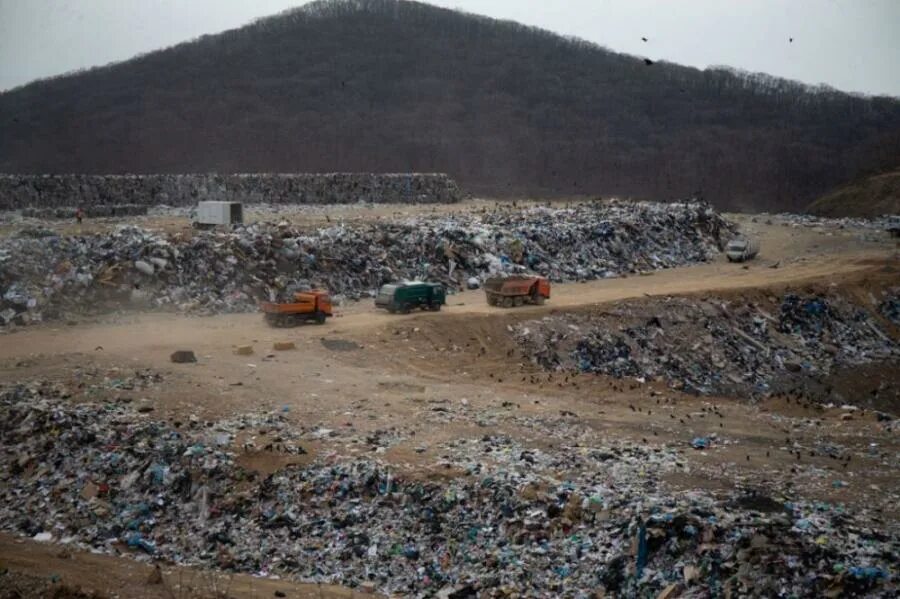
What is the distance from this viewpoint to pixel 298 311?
16.2m

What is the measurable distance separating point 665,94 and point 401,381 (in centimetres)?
5989

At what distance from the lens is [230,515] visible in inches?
357

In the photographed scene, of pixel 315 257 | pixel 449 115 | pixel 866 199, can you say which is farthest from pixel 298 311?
pixel 449 115

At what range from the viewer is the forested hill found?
46.5 m

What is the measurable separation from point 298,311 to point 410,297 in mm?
2269

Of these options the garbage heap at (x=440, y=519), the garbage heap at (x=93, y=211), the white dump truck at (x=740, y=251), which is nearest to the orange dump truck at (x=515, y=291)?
the garbage heap at (x=440, y=519)

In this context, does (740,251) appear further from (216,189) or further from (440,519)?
(440,519)

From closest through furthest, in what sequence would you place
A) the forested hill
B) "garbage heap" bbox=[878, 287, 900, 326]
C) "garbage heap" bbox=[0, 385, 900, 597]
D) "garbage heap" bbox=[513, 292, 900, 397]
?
"garbage heap" bbox=[0, 385, 900, 597], "garbage heap" bbox=[513, 292, 900, 397], "garbage heap" bbox=[878, 287, 900, 326], the forested hill

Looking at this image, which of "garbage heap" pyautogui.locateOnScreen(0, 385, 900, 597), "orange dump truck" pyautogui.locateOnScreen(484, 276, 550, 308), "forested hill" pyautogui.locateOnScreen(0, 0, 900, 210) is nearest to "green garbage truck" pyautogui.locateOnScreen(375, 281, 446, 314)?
"orange dump truck" pyautogui.locateOnScreen(484, 276, 550, 308)

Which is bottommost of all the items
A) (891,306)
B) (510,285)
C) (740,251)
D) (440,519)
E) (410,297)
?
(440,519)

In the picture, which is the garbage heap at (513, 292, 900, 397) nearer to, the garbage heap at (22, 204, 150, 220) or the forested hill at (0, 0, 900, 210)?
the garbage heap at (22, 204, 150, 220)

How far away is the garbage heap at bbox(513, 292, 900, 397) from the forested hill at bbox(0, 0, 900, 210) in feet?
83.8

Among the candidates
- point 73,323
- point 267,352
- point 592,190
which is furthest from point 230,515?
point 592,190

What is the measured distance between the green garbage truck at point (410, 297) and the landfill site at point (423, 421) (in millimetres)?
45
